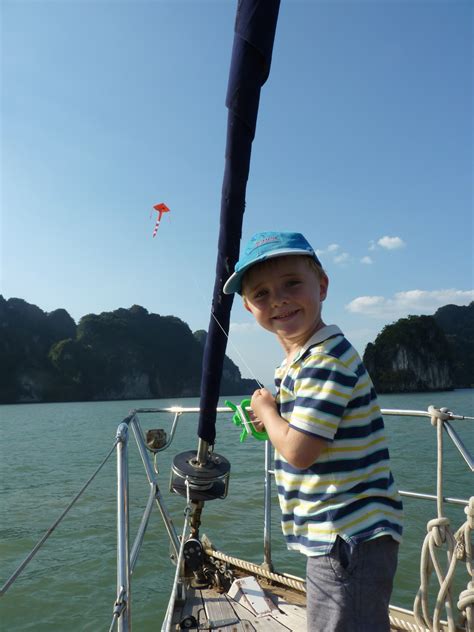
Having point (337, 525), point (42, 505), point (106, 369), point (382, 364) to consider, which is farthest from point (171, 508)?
point (106, 369)

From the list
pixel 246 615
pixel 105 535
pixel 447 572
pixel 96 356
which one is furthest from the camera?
pixel 96 356

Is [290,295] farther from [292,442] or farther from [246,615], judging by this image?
[246,615]

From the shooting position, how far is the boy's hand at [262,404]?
1.17 m

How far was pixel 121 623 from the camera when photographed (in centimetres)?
148

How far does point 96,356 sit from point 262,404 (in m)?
86.7

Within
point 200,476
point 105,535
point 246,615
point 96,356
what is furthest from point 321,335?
point 96,356

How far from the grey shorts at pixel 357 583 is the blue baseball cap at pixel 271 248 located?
678 millimetres

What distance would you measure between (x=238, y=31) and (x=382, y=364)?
262ft

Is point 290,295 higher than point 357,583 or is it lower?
higher

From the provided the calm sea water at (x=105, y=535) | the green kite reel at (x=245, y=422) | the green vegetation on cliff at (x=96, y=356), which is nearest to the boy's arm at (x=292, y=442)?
the green kite reel at (x=245, y=422)

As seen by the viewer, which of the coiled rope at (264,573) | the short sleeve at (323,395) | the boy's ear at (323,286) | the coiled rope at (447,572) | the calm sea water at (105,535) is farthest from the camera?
the calm sea water at (105,535)

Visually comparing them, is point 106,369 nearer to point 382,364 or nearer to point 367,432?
point 382,364

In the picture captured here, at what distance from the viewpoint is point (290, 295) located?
1198 mm

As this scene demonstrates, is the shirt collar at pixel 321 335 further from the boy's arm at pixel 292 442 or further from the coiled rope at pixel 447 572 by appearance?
the coiled rope at pixel 447 572
